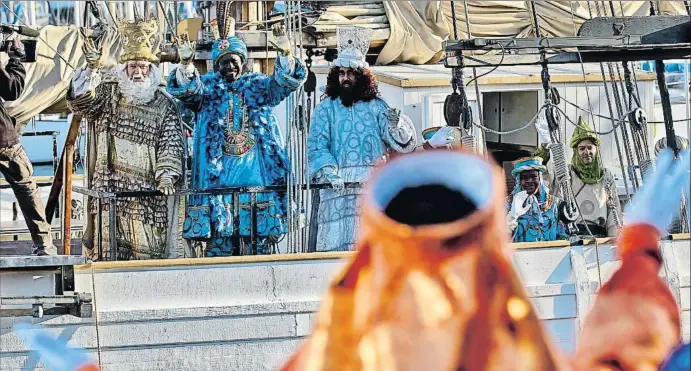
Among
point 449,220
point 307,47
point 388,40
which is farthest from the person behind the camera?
point 388,40

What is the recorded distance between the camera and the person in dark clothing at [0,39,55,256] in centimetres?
735

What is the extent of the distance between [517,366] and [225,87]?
5676 mm

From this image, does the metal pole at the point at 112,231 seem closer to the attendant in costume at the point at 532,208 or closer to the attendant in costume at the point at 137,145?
the attendant in costume at the point at 137,145

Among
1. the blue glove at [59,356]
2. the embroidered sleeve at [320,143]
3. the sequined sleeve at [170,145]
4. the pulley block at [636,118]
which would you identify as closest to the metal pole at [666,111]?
the pulley block at [636,118]

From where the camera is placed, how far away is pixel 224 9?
27.6 feet

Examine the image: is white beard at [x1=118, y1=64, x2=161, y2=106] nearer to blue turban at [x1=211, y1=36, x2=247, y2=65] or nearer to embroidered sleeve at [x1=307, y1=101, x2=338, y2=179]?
blue turban at [x1=211, y1=36, x2=247, y2=65]

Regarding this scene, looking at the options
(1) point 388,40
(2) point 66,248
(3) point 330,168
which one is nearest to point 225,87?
(3) point 330,168

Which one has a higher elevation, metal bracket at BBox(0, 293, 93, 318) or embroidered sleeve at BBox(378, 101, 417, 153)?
embroidered sleeve at BBox(378, 101, 417, 153)

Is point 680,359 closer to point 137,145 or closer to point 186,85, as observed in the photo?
point 186,85

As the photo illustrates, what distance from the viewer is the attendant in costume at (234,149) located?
24.7 feet

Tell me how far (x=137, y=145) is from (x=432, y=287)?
18.7 ft

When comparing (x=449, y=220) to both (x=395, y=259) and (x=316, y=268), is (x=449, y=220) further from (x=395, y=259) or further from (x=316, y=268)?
(x=316, y=268)

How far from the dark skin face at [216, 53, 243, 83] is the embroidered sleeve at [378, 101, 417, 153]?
0.86m

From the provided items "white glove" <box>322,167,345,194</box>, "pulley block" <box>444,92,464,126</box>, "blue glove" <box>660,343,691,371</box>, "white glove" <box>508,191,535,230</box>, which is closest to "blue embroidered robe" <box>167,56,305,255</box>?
"white glove" <box>322,167,345,194</box>
